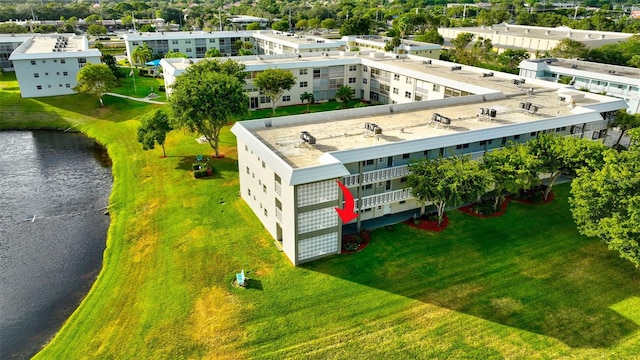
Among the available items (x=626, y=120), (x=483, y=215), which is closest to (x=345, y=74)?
(x=626, y=120)

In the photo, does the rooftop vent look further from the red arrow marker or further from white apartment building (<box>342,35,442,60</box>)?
white apartment building (<box>342,35,442,60</box>)

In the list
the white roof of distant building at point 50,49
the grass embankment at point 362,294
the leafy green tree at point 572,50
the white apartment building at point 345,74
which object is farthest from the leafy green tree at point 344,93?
the leafy green tree at point 572,50

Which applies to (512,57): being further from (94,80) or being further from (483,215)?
(94,80)

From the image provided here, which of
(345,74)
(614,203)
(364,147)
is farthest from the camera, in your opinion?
(345,74)

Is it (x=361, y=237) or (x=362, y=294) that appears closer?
(x=362, y=294)

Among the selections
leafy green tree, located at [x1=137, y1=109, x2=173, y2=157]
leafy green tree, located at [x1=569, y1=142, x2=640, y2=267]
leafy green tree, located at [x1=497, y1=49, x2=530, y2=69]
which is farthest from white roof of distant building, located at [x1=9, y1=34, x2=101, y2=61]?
leafy green tree, located at [x1=497, y1=49, x2=530, y2=69]

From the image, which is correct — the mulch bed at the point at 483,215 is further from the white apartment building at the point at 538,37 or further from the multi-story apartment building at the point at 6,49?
the multi-story apartment building at the point at 6,49
